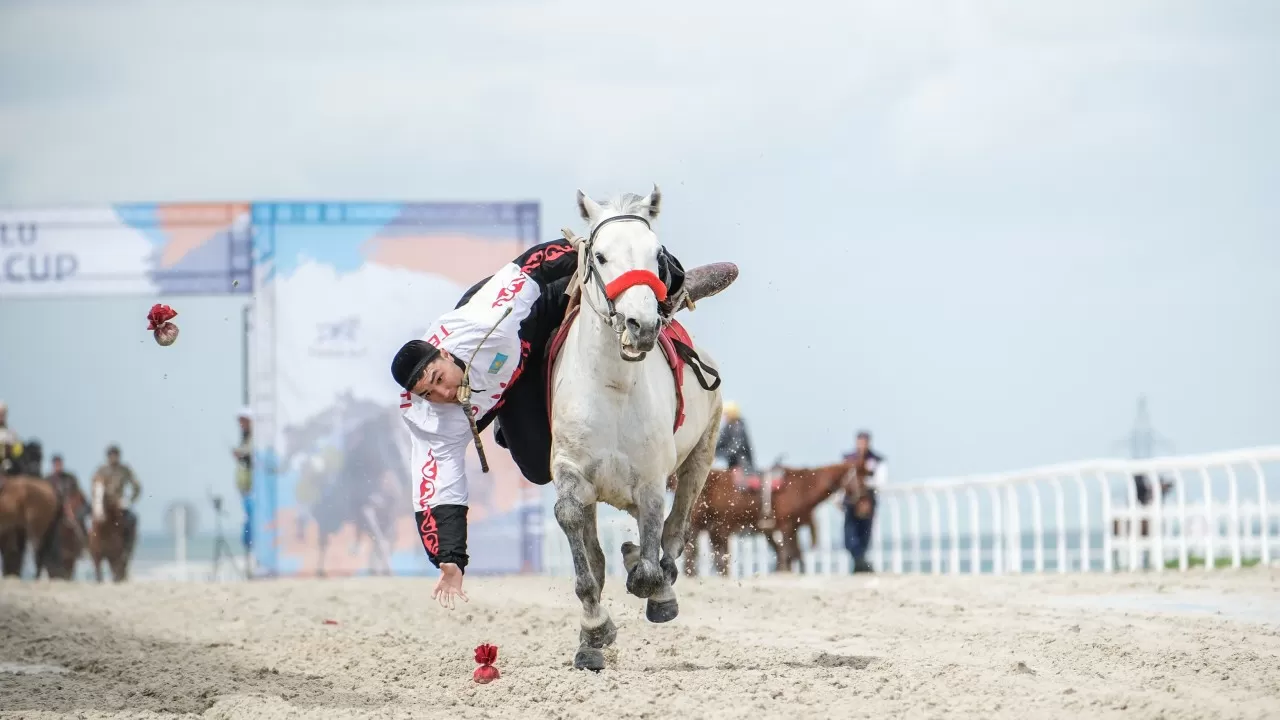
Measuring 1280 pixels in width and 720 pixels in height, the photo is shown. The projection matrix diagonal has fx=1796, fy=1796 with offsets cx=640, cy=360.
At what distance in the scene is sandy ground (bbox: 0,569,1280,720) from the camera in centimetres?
723

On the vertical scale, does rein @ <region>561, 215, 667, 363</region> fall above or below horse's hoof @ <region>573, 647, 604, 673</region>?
above

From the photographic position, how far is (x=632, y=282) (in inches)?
288

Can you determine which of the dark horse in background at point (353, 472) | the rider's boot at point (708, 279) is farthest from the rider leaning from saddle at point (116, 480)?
the rider's boot at point (708, 279)

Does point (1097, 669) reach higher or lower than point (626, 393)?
lower

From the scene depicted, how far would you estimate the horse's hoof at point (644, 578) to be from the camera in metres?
8.08

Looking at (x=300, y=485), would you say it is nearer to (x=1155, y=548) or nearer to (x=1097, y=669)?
(x=1155, y=548)

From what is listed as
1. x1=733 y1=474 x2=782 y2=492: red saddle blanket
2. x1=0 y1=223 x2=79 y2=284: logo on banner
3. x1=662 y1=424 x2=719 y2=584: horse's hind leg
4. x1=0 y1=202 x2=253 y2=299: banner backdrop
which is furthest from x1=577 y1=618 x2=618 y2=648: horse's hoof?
x1=733 y1=474 x2=782 y2=492: red saddle blanket

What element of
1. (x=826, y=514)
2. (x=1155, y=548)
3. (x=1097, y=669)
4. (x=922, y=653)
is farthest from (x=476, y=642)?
(x=826, y=514)

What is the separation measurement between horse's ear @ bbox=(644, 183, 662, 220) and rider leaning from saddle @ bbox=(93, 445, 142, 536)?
17.1 metres

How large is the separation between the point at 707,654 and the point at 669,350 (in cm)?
165

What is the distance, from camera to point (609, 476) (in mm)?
7969

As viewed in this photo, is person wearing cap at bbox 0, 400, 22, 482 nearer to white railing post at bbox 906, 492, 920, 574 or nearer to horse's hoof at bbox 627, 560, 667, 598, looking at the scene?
white railing post at bbox 906, 492, 920, 574

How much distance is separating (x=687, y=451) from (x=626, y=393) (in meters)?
1.18

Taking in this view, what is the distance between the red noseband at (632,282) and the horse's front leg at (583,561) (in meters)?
0.99
